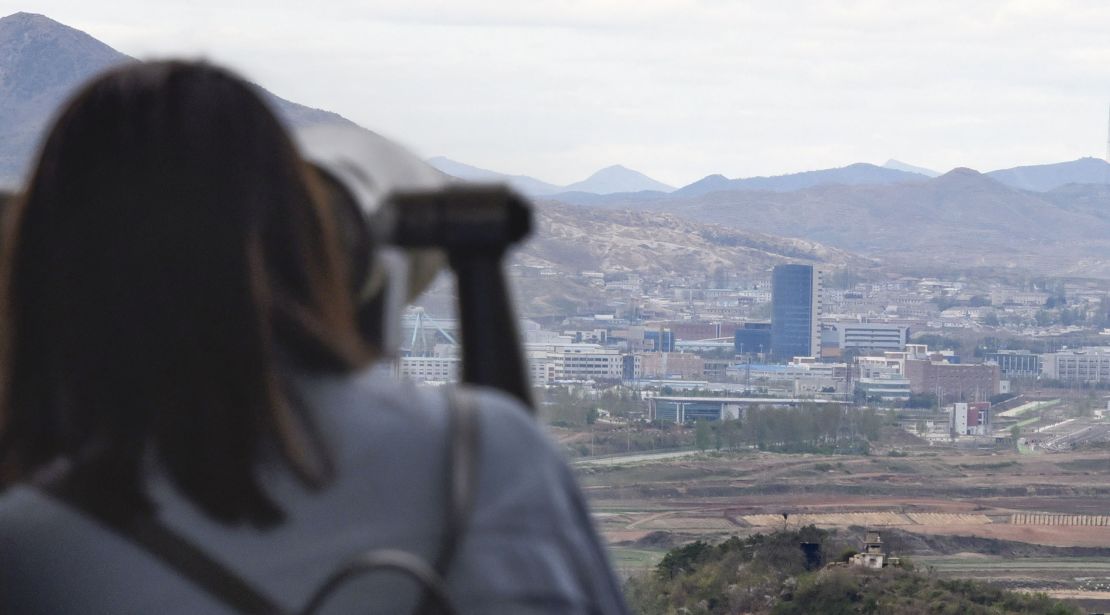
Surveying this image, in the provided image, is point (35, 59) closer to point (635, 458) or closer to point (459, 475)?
point (635, 458)

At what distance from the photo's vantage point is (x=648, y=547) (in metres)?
10.4

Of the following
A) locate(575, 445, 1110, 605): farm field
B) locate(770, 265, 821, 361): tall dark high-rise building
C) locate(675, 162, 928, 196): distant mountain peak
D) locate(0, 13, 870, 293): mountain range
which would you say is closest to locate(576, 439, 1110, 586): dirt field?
locate(575, 445, 1110, 605): farm field

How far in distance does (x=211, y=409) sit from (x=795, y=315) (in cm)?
2431

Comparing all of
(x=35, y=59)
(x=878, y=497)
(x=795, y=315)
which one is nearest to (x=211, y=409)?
(x=35, y=59)

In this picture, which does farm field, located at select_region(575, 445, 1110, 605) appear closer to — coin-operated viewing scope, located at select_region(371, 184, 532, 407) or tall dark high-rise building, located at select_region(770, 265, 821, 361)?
tall dark high-rise building, located at select_region(770, 265, 821, 361)

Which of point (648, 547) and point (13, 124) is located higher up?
point (13, 124)

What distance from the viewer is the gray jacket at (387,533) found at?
57 cm

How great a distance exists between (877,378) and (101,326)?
22.0m

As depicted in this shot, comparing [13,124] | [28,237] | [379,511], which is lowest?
[379,511]

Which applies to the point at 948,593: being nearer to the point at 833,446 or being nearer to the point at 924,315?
the point at 833,446

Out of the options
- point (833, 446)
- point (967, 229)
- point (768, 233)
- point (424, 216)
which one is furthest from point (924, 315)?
point (424, 216)

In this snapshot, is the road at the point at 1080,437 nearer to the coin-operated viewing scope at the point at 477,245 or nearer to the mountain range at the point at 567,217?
the mountain range at the point at 567,217

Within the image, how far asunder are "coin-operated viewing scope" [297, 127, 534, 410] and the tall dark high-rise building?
23575mm

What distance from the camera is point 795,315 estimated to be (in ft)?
80.5
